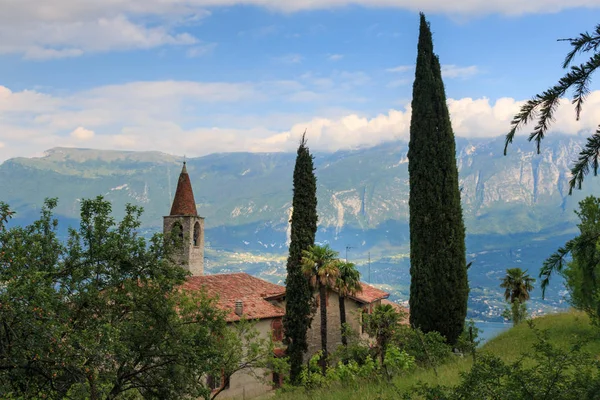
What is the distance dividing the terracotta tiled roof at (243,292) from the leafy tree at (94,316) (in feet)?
74.7

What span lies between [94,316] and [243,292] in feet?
98.4

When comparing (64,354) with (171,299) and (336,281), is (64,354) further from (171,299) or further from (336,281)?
(336,281)

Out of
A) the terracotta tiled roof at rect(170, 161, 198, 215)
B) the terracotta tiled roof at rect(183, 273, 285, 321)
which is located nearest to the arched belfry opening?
the terracotta tiled roof at rect(170, 161, 198, 215)

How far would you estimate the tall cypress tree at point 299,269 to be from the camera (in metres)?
39.3

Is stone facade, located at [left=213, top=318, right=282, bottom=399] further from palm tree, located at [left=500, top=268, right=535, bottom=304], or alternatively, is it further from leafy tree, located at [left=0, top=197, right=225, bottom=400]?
palm tree, located at [left=500, top=268, right=535, bottom=304]

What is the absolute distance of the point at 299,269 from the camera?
40188mm

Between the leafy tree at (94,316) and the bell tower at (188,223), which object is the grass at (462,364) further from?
the bell tower at (188,223)

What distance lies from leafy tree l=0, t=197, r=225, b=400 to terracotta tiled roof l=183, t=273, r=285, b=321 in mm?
22766

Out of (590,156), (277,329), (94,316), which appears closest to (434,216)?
(277,329)

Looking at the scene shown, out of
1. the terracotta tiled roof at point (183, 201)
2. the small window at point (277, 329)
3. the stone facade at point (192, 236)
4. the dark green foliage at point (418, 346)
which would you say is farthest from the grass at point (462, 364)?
the terracotta tiled roof at point (183, 201)

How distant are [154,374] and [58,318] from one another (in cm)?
416

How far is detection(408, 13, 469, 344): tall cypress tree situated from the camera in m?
33.1

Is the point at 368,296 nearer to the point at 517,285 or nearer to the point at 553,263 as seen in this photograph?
the point at 517,285

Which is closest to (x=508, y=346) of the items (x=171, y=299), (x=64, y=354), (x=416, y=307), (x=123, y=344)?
(x=416, y=307)
